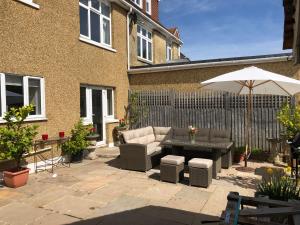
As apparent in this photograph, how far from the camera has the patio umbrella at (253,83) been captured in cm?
677

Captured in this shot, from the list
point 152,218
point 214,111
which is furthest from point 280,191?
point 214,111

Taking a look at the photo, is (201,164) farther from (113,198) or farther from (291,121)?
(291,121)

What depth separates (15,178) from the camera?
20.1 ft

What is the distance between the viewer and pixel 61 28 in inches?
342

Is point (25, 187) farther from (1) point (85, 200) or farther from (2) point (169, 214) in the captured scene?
(2) point (169, 214)

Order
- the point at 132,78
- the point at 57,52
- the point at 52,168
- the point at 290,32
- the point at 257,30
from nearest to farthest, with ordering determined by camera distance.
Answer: the point at 290,32, the point at 52,168, the point at 57,52, the point at 257,30, the point at 132,78

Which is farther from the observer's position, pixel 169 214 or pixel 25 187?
pixel 25 187

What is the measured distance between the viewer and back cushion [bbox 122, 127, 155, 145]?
8359mm

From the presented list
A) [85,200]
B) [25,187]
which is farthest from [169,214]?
[25,187]

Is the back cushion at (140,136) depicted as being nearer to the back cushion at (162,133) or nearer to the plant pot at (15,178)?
the back cushion at (162,133)

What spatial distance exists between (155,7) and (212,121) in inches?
524

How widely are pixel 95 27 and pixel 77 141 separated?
5.01m

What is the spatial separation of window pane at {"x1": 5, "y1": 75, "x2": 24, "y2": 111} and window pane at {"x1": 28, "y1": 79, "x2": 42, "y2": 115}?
1.20ft

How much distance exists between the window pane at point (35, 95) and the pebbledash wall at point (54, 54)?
0.75 feet
